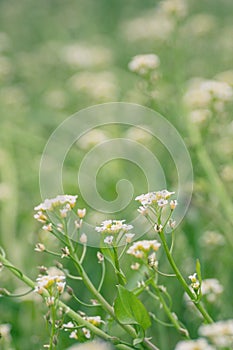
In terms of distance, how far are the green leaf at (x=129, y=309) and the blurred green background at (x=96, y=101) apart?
0.49 m

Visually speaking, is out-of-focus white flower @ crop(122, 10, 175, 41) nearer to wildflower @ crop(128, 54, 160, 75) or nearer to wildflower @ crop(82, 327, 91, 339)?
wildflower @ crop(128, 54, 160, 75)

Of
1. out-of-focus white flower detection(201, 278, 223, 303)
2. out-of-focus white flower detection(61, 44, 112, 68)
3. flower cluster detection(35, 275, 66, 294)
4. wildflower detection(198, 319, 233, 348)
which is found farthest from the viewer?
out-of-focus white flower detection(61, 44, 112, 68)

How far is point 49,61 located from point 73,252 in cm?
310

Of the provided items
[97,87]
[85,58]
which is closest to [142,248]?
[97,87]

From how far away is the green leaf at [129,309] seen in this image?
1435 mm

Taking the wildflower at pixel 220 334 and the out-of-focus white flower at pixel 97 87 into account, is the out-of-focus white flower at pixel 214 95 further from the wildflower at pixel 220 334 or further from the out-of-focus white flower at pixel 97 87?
the wildflower at pixel 220 334

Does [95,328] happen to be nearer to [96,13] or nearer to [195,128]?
[195,128]

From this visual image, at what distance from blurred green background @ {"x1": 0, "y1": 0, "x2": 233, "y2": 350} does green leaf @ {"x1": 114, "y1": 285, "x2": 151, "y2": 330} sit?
0.49 m

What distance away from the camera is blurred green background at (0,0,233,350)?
233cm

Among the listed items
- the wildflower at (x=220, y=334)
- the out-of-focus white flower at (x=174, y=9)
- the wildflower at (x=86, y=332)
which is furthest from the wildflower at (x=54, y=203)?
the out-of-focus white flower at (x=174, y=9)

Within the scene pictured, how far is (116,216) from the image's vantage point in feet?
8.95

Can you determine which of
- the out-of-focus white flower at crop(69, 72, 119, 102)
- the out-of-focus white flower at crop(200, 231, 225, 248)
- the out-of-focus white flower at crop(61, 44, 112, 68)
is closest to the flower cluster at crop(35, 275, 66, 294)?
the out-of-focus white flower at crop(200, 231, 225, 248)

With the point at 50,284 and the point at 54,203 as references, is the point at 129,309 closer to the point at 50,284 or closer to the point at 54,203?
the point at 50,284

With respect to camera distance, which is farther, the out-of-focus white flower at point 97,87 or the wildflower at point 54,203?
the out-of-focus white flower at point 97,87
